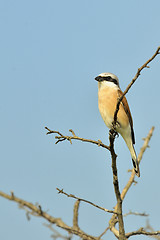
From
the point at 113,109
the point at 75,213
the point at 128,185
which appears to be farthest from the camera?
the point at 113,109

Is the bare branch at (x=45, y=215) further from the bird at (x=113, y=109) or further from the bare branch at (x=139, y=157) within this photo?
the bird at (x=113, y=109)

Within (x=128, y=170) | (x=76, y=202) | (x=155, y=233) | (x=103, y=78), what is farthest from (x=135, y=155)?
(x=155, y=233)

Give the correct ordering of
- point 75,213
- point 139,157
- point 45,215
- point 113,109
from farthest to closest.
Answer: point 139,157
point 113,109
point 75,213
point 45,215

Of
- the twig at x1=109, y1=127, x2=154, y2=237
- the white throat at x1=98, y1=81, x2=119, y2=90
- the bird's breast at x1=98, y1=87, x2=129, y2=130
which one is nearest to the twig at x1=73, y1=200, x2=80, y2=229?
the twig at x1=109, y1=127, x2=154, y2=237

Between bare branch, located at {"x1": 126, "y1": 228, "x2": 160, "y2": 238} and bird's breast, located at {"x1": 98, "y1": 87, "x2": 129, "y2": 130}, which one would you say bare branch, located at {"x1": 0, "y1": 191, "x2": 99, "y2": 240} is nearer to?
bare branch, located at {"x1": 126, "y1": 228, "x2": 160, "y2": 238}

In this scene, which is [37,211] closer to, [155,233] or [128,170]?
[155,233]

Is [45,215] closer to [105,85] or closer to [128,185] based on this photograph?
[128,185]

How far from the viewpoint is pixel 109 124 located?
16.3ft

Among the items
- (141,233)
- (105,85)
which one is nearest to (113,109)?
(105,85)

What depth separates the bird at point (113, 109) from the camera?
4.94 metres

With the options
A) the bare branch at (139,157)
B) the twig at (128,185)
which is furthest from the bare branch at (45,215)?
the bare branch at (139,157)

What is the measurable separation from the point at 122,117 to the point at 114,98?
321 millimetres

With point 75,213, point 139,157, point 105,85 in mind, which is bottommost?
point 75,213

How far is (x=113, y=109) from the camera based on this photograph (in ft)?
16.1
